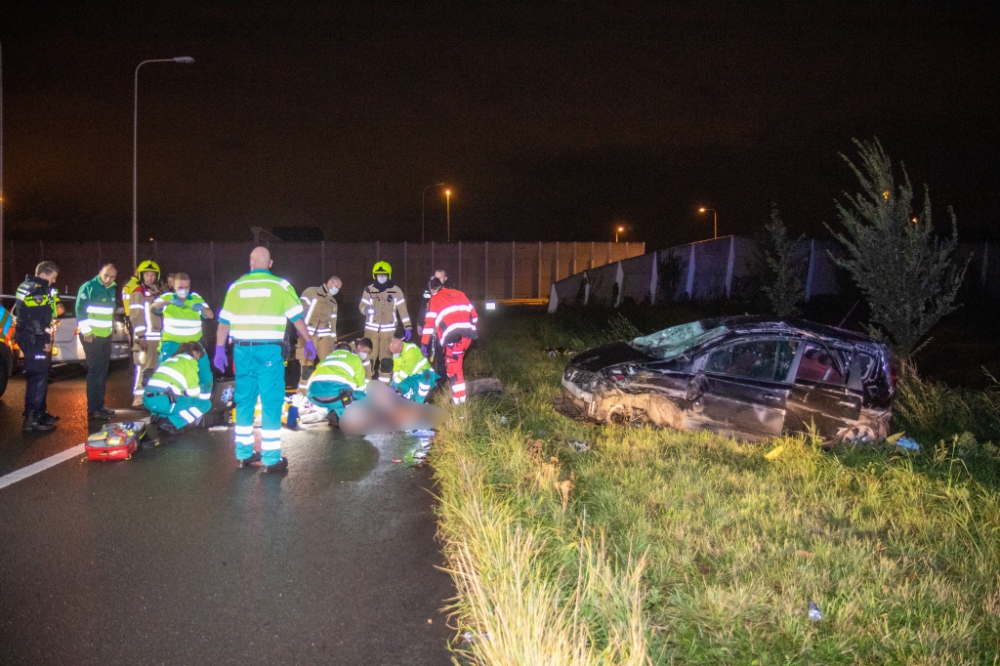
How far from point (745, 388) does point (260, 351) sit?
478 centimetres

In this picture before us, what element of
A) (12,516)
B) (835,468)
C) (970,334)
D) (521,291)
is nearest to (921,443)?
(835,468)

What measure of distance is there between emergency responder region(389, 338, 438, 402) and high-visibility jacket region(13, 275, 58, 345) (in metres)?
3.97

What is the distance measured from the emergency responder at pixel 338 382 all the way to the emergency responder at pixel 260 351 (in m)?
1.36

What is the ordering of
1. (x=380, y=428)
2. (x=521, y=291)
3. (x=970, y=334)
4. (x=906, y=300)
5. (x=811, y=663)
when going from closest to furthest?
(x=811, y=663)
(x=380, y=428)
(x=906, y=300)
(x=970, y=334)
(x=521, y=291)

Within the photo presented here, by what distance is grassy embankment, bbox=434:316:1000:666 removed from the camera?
10.8ft

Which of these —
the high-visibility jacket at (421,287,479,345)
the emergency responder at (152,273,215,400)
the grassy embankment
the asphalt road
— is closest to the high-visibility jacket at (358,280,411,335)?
the high-visibility jacket at (421,287,479,345)

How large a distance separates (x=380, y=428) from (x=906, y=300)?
7.16m

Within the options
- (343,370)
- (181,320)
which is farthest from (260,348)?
(181,320)

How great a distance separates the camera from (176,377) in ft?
25.1

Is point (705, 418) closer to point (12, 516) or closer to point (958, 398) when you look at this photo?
point (958, 398)

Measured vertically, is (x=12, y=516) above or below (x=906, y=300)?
below

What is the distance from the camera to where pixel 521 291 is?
47.8 meters

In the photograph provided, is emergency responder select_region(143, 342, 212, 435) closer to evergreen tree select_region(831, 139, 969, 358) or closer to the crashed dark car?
the crashed dark car

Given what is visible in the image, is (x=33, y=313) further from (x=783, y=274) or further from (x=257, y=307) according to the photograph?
(x=783, y=274)
